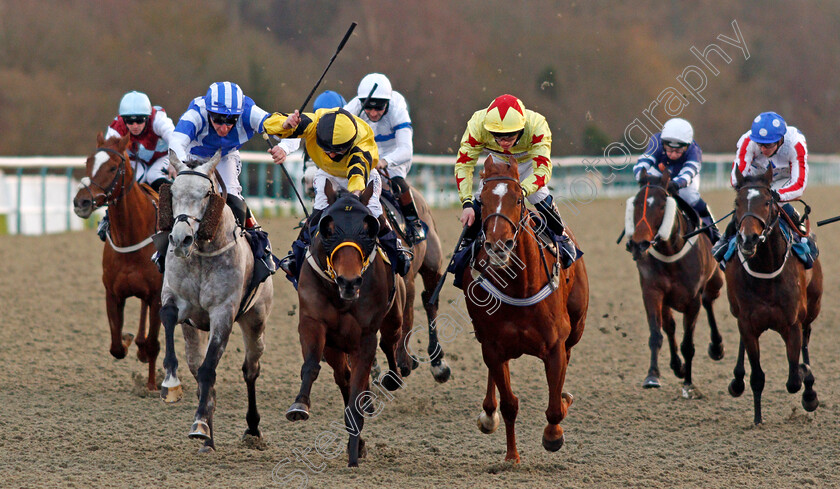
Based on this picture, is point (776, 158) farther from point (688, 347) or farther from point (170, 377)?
point (170, 377)

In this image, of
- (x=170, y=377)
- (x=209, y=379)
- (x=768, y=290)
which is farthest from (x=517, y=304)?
(x=170, y=377)

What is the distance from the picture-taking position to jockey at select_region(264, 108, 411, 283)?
515cm

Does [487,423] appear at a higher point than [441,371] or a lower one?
lower

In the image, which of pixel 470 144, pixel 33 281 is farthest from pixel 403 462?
pixel 33 281

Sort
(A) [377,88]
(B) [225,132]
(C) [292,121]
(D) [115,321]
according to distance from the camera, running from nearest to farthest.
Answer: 1. (C) [292,121]
2. (B) [225,132]
3. (D) [115,321]
4. (A) [377,88]

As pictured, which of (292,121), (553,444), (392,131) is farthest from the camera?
(392,131)

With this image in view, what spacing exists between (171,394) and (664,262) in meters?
3.65

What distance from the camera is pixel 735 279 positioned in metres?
6.26

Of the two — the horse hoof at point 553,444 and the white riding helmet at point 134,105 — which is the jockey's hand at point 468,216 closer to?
the horse hoof at point 553,444

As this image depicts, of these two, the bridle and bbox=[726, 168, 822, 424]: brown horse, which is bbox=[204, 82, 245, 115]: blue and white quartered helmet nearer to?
the bridle

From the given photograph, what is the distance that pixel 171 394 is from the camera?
6125mm

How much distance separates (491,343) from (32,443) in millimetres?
2499

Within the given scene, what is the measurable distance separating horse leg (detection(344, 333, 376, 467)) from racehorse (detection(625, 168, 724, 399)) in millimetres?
2879

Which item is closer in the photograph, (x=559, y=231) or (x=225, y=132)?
(x=559, y=231)
